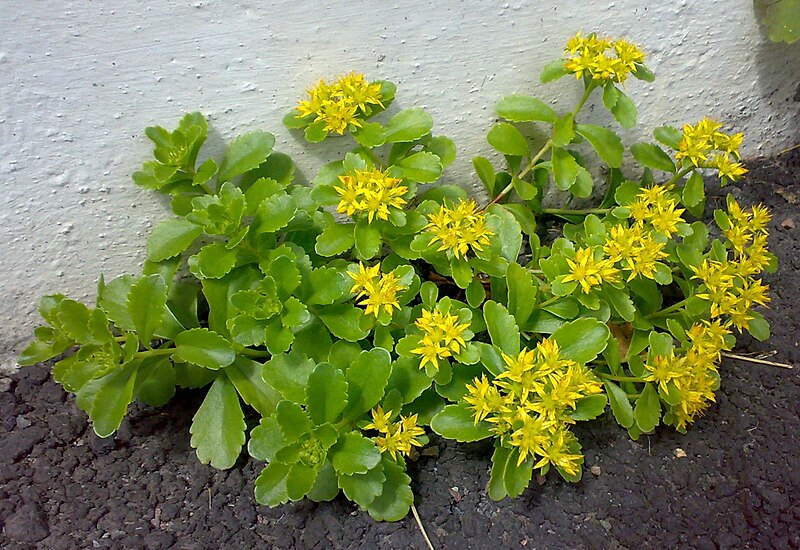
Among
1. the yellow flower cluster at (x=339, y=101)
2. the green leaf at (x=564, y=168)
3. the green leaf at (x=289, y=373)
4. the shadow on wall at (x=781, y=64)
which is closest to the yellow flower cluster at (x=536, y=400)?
the green leaf at (x=289, y=373)

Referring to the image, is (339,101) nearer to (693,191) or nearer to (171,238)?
(171,238)

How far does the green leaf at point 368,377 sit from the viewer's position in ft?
3.43

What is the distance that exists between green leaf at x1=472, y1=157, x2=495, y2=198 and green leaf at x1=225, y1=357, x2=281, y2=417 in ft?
1.90

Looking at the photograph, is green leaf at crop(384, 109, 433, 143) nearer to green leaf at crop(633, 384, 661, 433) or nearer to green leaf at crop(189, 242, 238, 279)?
green leaf at crop(189, 242, 238, 279)

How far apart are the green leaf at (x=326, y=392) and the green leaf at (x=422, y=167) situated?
1.24 feet

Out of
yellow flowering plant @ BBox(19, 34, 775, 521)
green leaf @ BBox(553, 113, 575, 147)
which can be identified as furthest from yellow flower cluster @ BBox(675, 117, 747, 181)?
green leaf @ BBox(553, 113, 575, 147)

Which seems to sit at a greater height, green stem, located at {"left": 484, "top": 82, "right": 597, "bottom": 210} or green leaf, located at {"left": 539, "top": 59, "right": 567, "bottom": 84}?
green leaf, located at {"left": 539, "top": 59, "right": 567, "bottom": 84}

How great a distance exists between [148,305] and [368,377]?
367mm

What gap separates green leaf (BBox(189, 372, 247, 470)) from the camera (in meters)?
1.11

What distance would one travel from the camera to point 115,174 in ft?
3.82

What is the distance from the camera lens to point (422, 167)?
1.20m

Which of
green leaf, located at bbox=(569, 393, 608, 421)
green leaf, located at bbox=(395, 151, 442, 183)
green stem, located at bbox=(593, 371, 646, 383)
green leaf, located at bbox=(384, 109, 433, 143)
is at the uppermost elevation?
green leaf, located at bbox=(384, 109, 433, 143)

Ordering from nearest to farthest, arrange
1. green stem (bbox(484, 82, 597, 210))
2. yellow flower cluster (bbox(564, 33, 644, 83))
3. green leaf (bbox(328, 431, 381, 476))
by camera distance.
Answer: green leaf (bbox(328, 431, 381, 476)) → yellow flower cluster (bbox(564, 33, 644, 83)) → green stem (bbox(484, 82, 597, 210))

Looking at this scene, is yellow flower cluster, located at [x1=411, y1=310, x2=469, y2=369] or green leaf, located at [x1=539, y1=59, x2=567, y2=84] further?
green leaf, located at [x1=539, y1=59, x2=567, y2=84]
